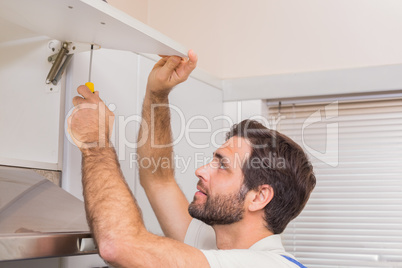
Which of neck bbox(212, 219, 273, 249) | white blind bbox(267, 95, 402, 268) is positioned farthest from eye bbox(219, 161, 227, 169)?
white blind bbox(267, 95, 402, 268)

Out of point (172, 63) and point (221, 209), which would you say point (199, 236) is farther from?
point (172, 63)

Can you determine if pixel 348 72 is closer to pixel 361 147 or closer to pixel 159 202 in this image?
pixel 361 147

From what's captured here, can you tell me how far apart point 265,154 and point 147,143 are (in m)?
0.35

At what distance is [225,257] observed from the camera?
3.37ft

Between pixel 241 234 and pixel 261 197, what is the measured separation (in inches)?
4.0

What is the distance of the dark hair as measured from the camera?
4.23ft

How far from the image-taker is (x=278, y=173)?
1301mm

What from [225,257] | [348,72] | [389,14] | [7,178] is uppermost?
[389,14]

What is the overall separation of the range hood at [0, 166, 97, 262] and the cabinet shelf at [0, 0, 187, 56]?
0.32 m

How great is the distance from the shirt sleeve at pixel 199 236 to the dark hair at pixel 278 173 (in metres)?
0.22

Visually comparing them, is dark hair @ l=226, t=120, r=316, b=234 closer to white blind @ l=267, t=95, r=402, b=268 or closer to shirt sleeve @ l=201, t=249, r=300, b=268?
shirt sleeve @ l=201, t=249, r=300, b=268

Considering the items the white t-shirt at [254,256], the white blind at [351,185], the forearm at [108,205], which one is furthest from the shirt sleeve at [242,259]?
the white blind at [351,185]

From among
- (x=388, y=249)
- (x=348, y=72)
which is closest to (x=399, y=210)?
(x=388, y=249)

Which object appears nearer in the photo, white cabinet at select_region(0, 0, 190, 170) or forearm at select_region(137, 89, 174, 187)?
white cabinet at select_region(0, 0, 190, 170)
